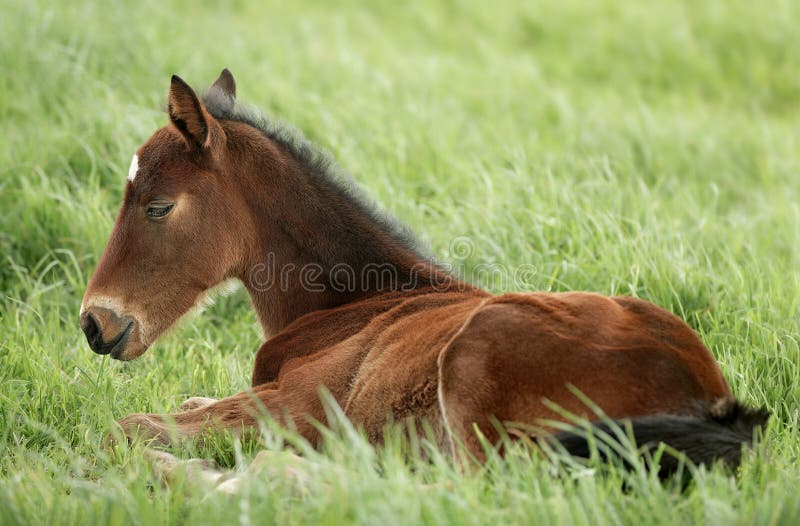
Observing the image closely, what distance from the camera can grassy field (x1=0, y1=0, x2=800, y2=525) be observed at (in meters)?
2.98

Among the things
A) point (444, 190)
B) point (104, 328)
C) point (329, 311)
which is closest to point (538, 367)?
point (329, 311)

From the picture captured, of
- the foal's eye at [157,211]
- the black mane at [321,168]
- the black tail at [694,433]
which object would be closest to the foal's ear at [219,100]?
the black mane at [321,168]

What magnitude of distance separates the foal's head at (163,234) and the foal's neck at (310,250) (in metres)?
0.13

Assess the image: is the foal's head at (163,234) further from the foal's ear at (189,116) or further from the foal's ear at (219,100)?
the foal's ear at (219,100)

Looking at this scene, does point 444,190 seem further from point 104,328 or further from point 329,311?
point 104,328

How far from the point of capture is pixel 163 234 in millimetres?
4113

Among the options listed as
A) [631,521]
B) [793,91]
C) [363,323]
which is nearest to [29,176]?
[363,323]

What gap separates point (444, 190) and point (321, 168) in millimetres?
2247

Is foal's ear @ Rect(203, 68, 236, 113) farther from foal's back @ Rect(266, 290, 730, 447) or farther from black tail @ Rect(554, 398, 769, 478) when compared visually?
black tail @ Rect(554, 398, 769, 478)

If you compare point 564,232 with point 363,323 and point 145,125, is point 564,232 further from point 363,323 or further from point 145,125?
point 145,125

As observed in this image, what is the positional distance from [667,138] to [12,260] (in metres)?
5.64

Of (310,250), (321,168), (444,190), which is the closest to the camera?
(310,250)

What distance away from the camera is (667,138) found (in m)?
8.51

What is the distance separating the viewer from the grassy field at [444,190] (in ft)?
9.77
